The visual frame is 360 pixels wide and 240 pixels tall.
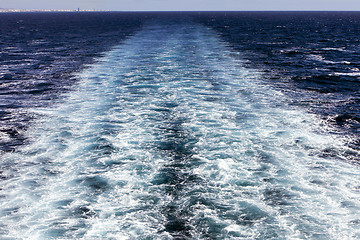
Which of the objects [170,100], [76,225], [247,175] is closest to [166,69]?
[170,100]

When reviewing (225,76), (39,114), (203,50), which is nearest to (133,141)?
(39,114)

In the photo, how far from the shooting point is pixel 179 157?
12.8 metres

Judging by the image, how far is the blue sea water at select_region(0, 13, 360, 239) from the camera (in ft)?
29.7

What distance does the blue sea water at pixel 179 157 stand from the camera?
29.7ft

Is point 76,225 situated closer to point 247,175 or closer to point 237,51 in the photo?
point 247,175

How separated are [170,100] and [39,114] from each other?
8.19 metres

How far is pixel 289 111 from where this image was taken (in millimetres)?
18875

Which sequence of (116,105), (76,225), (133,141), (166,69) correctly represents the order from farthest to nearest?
(166,69) → (116,105) → (133,141) → (76,225)

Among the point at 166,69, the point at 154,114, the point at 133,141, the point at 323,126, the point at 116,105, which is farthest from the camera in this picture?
the point at 166,69

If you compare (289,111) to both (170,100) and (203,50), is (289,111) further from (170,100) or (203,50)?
(203,50)

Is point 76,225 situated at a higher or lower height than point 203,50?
lower

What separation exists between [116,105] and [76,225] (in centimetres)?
1181

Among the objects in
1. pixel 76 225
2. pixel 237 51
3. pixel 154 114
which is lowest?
pixel 76 225

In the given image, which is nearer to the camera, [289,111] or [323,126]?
[323,126]
